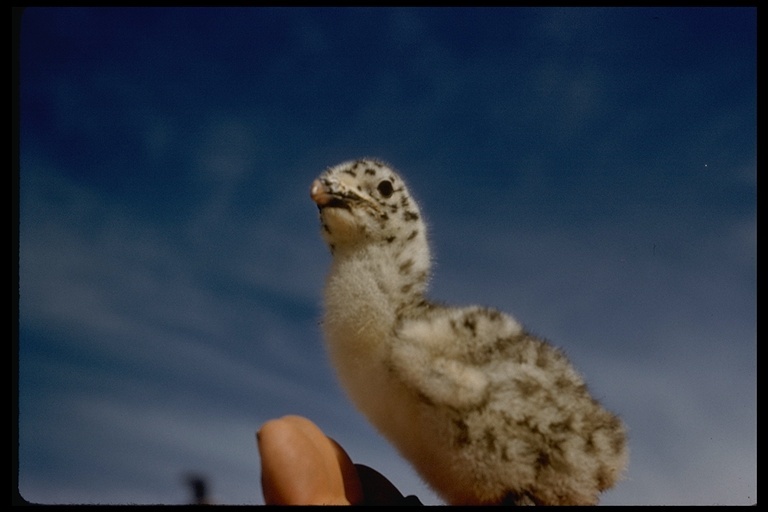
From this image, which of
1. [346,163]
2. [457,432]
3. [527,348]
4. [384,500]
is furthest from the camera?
[346,163]

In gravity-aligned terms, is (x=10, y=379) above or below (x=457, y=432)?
above

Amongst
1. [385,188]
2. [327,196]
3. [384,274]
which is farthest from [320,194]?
[384,274]

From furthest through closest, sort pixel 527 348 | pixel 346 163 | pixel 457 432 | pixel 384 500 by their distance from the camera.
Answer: pixel 346 163, pixel 384 500, pixel 527 348, pixel 457 432

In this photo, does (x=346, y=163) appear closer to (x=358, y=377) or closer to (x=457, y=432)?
(x=358, y=377)

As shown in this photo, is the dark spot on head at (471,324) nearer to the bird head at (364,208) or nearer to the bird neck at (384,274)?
the bird neck at (384,274)

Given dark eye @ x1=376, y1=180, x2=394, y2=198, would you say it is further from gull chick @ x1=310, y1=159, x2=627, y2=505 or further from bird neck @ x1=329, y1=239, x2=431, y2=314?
bird neck @ x1=329, y1=239, x2=431, y2=314

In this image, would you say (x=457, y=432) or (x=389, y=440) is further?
(x=389, y=440)
